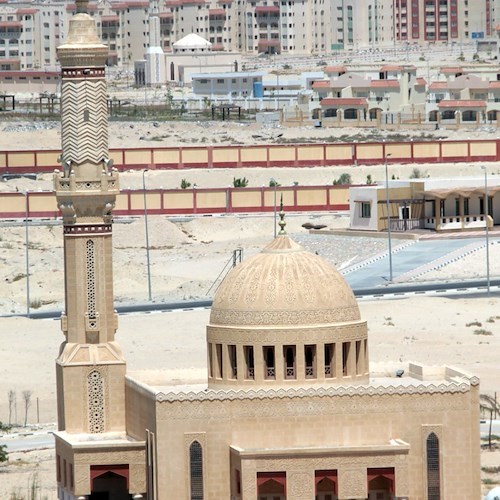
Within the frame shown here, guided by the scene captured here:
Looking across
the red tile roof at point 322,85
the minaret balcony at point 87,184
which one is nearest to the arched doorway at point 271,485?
the minaret balcony at point 87,184

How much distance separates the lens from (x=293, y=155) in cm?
14038

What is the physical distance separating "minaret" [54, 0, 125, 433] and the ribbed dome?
9.28ft

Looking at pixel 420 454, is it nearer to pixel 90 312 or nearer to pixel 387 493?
pixel 387 493

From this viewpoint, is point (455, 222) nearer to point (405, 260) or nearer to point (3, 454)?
point (405, 260)

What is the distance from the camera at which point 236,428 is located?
53375 millimetres

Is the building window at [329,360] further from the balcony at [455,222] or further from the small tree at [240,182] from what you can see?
the small tree at [240,182]

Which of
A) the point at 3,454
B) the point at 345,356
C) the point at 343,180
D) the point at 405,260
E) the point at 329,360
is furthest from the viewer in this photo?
the point at 343,180

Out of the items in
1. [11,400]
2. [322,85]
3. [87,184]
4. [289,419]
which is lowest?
[11,400]

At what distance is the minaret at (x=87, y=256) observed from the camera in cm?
5588

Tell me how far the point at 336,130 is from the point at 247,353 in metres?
111

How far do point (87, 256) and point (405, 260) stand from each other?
46.5 m

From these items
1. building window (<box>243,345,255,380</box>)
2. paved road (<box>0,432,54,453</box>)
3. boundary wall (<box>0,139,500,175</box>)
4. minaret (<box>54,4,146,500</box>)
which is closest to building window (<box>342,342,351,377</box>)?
building window (<box>243,345,255,380</box>)

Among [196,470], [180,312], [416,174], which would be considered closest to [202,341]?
[180,312]

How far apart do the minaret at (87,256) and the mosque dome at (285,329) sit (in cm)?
271
